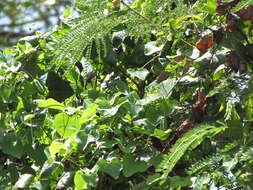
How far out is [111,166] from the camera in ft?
4.27

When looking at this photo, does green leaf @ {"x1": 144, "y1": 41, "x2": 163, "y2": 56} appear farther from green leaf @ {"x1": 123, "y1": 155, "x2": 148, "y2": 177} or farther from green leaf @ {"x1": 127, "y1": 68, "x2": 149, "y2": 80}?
green leaf @ {"x1": 123, "y1": 155, "x2": 148, "y2": 177}

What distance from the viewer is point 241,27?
1.27 metres

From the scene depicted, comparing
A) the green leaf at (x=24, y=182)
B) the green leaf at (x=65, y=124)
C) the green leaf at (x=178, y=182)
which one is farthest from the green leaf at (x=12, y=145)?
the green leaf at (x=178, y=182)

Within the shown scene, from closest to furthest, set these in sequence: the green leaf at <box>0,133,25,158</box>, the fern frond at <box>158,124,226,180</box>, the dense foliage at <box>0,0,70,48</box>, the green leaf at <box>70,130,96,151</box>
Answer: the fern frond at <box>158,124,226,180</box> → the green leaf at <box>70,130,96,151</box> → the green leaf at <box>0,133,25,158</box> → the dense foliage at <box>0,0,70,48</box>

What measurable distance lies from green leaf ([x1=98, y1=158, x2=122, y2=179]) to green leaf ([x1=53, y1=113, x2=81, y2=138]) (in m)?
0.10

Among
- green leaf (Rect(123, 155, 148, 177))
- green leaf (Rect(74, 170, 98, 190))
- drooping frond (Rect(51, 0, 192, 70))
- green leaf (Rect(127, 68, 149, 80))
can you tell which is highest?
drooping frond (Rect(51, 0, 192, 70))

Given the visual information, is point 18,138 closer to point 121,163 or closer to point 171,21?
point 121,163

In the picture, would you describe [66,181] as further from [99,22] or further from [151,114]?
[99,22]

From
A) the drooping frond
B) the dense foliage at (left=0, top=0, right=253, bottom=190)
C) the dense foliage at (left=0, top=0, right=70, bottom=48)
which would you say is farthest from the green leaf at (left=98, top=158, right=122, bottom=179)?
the dense foliage at (left=0, top=0, right=70, bottom=48)

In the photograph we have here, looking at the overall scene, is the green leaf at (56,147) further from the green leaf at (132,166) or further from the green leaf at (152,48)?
the green leaf at (152,48)

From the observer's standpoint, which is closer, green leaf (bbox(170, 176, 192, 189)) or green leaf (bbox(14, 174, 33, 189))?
green leaf (bbox(170, 176, 192, 189))

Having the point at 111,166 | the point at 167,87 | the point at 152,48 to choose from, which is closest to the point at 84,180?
the point at 111,166

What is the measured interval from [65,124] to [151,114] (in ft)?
0.69

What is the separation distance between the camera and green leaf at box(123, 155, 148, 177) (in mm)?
1298
